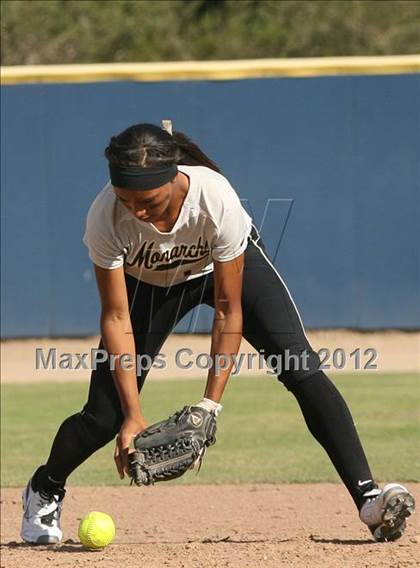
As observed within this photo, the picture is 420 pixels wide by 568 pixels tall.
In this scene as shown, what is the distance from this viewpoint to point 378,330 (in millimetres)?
11094

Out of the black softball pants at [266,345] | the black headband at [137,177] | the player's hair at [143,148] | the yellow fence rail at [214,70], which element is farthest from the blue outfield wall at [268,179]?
the black headband at [137,177]

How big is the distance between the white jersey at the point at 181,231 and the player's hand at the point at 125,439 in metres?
0.53

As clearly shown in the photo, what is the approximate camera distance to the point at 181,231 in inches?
153

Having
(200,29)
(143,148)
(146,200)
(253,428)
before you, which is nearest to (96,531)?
(146,200)

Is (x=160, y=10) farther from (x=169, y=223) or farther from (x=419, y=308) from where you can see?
(x=169, y=223)

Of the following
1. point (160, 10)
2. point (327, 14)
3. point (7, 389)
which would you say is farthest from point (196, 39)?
point (7, 389)

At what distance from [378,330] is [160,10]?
906cm

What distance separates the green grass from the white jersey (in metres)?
2.36

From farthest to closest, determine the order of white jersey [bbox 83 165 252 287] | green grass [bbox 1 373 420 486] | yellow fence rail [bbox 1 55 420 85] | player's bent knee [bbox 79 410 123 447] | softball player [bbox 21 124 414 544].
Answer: yellow fence rail [bbox 1 55 420 85] < green grass [bbox 1 373 420 486] < player's bent knee [bbox 79 410 123 447] < white jersey [bbox 83 165 252 287] < softball player [bbox 21 124 414 544]

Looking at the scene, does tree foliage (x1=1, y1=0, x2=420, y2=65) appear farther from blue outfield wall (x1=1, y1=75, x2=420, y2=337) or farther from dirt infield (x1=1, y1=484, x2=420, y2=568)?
dirt infield (x1=1, y1=484, x2=420, y2=568)

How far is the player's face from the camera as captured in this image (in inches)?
142

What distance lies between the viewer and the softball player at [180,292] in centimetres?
373

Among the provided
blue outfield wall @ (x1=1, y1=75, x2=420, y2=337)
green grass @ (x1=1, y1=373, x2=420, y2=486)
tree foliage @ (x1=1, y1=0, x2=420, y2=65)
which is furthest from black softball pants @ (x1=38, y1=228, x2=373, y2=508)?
tree foliage @ (x1=1, y1=0, x2=420, y2=65)

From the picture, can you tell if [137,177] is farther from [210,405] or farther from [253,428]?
[253,428]
